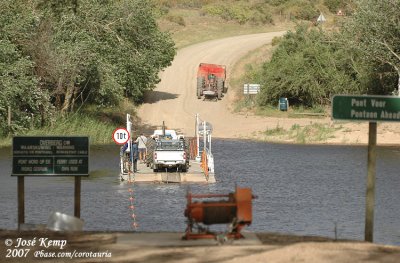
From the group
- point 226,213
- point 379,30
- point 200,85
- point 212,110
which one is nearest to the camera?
point 226,213

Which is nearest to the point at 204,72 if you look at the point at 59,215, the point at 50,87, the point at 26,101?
the point at 50,87

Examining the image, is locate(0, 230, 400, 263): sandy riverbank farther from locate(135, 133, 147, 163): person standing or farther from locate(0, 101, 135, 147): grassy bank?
locate(0, 101, 135, 147): grassy bank

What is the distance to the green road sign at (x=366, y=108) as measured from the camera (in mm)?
15867

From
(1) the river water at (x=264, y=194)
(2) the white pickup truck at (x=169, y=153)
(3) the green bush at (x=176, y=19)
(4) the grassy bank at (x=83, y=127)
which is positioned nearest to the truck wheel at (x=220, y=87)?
(4) the grassy bank at (x=83, y=127)

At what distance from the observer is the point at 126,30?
61.9 metres

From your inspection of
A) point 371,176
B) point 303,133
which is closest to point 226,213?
point 371,176

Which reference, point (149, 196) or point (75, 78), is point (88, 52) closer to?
point (75, 78)

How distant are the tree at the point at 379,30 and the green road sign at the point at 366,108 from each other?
Result: 150 feet

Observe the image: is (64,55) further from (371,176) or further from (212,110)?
(371,176)

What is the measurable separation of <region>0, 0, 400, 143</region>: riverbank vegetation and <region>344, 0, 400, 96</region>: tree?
7 cm

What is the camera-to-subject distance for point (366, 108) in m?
16.0

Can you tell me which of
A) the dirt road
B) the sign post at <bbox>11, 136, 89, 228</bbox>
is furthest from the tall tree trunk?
the sign post at <bbox>11, 136, 89, 228</bbox>

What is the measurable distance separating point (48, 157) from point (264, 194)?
748 inches

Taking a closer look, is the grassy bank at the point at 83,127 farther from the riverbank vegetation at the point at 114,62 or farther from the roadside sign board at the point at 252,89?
the roadside sign board at the point at 252,89
